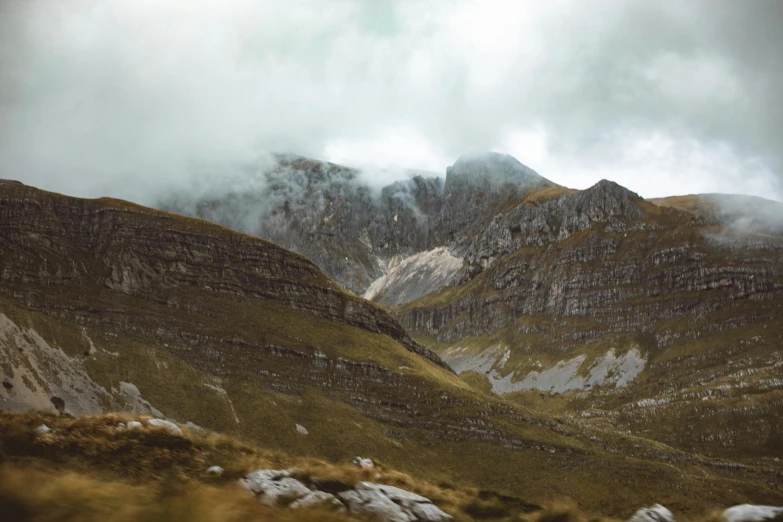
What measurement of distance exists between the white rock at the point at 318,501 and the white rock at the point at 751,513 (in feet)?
34.2

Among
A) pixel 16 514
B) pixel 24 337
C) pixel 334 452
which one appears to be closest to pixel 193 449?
pixel 16 514

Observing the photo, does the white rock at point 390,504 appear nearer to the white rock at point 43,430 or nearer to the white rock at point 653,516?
the white rock at point 653,516

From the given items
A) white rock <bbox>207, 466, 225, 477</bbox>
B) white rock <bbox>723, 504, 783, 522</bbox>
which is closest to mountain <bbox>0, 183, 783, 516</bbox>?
white rock <bbox>723, 504, 783, 522</bbox>

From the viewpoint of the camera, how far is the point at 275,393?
16550cm

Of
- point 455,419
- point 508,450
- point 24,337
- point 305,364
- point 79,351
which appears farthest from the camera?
point 305,364

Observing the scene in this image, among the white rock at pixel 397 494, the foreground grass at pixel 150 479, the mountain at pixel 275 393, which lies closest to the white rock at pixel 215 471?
the foreground grass at pixel 150 479

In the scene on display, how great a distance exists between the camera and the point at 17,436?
2169 cm

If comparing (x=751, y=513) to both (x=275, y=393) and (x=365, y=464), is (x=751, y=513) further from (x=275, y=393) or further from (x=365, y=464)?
(x=275, y=393)

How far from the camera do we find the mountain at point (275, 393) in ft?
444

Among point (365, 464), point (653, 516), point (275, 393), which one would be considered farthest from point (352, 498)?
point (275, 393)

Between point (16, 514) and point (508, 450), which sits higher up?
point (16, 514)

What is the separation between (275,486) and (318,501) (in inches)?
84.8

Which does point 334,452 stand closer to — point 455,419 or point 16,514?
point 455,419

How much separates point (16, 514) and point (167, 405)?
139601mm
